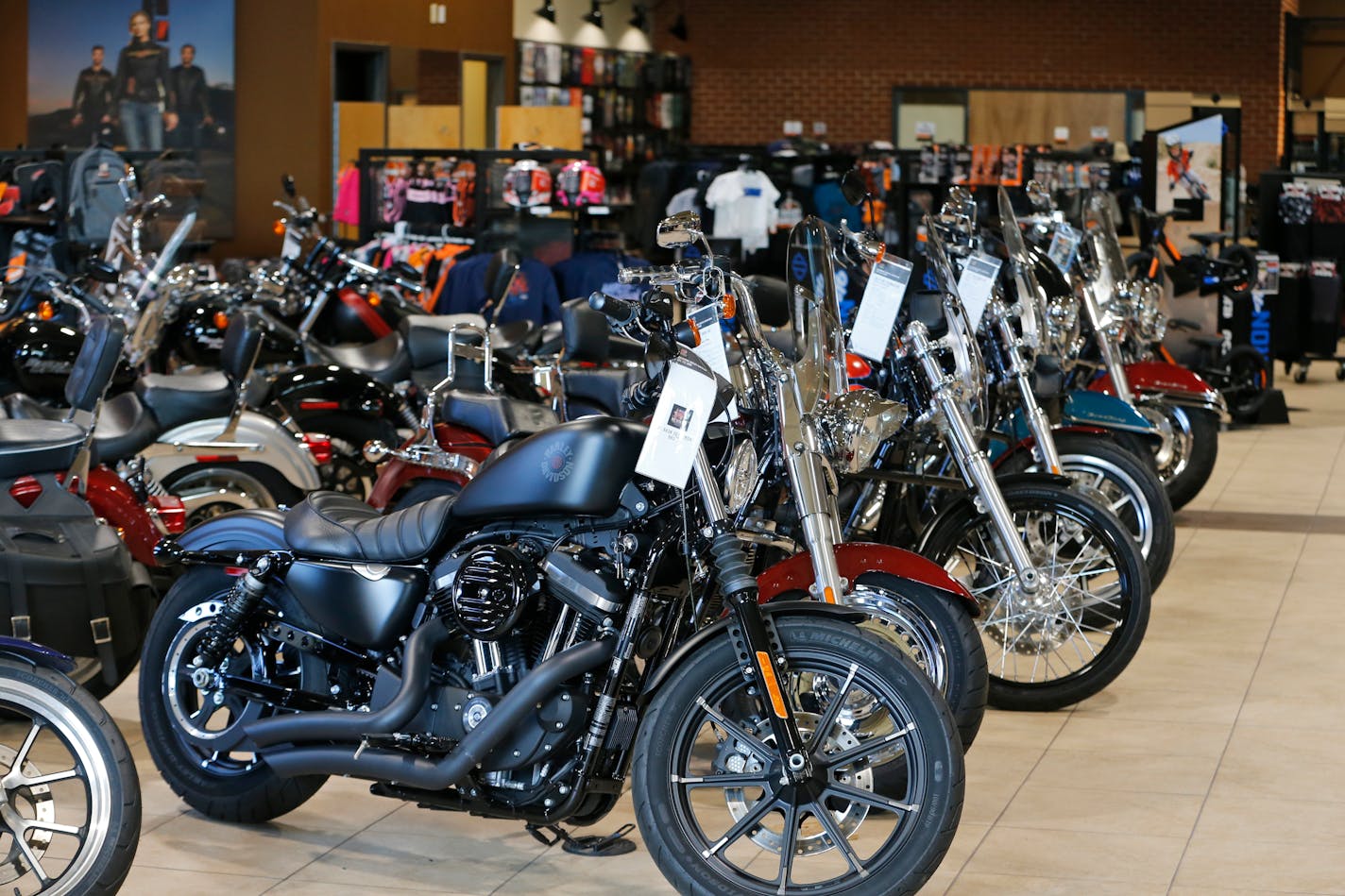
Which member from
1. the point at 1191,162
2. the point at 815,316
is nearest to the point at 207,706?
the point at 815,316

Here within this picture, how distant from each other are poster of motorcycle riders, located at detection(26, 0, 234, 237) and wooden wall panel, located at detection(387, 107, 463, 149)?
129 cm

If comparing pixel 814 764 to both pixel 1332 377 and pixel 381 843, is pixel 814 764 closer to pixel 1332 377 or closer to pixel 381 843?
pixel 381 843

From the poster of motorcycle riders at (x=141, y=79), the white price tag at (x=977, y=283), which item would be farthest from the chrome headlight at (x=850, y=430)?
the poster of motorcycle riders at (x=141, y=79)

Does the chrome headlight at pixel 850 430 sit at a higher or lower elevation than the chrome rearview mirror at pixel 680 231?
lower

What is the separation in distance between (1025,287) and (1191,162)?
6118 millimetres

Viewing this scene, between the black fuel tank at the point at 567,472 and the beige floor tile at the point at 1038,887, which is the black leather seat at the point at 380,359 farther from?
the beige floor tile at the point at 1038,887

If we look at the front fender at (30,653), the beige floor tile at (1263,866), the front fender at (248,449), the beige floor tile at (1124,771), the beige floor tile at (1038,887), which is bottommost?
the beige floor tile at (1263,866)

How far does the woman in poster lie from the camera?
1443cm

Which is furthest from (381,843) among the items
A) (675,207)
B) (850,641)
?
(675,207)

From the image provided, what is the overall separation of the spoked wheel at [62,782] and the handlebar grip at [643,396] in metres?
1.11

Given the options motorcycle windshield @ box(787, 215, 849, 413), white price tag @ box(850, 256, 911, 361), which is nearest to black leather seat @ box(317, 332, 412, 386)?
white price tag @ box(850, 256, 911, 361)

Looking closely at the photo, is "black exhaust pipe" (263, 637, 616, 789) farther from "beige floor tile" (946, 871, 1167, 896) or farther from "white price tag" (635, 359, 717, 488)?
"beige floor tile" (946, 871, 1167, 896)

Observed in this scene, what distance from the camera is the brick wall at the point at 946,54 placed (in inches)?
765

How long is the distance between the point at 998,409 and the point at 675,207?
28.3 ft
